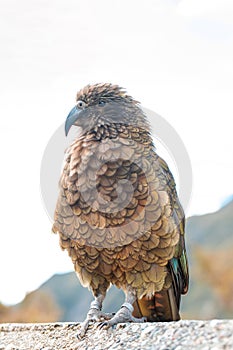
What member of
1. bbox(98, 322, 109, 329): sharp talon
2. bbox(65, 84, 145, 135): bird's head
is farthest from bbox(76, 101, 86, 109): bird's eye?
bbox(98, 322, 109, 329): sharp talon

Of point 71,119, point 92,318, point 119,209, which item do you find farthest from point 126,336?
point 71,119

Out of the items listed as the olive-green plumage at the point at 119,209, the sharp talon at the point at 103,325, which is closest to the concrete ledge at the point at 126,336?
the sharp talon at the point at 103,325

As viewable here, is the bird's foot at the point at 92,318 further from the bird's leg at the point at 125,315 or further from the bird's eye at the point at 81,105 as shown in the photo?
the bird's eye at the point at 81,105

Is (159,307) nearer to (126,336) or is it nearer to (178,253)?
(178,253)

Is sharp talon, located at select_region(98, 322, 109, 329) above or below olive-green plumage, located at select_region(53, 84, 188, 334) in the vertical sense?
below

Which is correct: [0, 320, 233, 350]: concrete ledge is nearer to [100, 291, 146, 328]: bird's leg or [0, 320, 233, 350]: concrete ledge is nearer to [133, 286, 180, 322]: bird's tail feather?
[100, 291, 146, 328]: bird's leg

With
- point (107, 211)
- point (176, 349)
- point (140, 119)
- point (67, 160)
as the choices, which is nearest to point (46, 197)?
point (67, 160)

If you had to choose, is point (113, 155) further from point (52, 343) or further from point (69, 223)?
point (52, 343)
